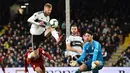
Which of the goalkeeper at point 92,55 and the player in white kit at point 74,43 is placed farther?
the player in white kit at point 74,43

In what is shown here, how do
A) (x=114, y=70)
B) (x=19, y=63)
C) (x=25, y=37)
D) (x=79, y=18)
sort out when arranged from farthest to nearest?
(x=79, y=18)
(x=25, y=37)
(x=19, y=63)
(x=114, y=70)

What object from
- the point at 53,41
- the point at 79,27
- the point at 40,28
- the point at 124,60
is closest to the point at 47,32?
the point at 40,28

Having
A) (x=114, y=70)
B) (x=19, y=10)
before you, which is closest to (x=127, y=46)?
(x=114, y=70)

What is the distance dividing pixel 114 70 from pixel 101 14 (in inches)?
256

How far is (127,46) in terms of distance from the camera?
2328cm

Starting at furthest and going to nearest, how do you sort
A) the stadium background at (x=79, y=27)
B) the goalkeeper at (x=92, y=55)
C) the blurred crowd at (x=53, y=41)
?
the stadium background at (x=79, y=27)
the blurred crowd at (x=53, y=41)
the goalkeeper at (x=92, y=55)

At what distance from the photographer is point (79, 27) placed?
24453 millimetres

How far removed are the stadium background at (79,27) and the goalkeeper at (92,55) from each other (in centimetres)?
583

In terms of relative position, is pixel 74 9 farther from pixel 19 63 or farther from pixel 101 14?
pixel 19 63

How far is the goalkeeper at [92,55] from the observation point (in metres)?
14.8

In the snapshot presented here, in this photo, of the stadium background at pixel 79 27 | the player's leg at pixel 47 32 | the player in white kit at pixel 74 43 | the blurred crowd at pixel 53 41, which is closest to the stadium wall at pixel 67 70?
the stadium background at pixel 79 27

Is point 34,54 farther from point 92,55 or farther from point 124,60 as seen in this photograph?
point 124,60

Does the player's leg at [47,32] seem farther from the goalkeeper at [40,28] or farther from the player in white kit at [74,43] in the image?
the player in white kit at [74,43]

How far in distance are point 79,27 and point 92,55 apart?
29.9 feet
